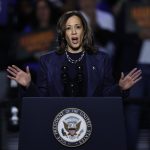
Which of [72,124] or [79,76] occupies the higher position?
[79,76]

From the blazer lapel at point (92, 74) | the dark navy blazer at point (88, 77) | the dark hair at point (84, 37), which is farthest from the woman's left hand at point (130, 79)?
the dark hair at point (84, 37)

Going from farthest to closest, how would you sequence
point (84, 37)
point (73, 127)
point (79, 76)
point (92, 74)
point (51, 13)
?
point (51, 13) < point (84, 37) < point (92, 74) < point (79, 76) < point (73, 127)

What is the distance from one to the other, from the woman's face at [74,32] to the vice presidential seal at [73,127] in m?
0.72

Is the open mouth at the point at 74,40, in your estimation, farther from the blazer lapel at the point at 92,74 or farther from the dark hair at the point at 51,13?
the dark hair at the point at 51,13

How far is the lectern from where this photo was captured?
4.47 metres

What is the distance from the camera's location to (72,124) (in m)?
4.47

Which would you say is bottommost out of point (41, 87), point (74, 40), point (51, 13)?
point (41, 87)

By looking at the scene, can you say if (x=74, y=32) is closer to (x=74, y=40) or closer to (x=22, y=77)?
(x=74, y=40)

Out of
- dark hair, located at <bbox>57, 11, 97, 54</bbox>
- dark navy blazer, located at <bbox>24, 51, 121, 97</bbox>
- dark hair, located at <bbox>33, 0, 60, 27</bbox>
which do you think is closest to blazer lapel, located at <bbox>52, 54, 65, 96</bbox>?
dark navy blazer, located at <bbox>24, 51, 121, 97</bbox>

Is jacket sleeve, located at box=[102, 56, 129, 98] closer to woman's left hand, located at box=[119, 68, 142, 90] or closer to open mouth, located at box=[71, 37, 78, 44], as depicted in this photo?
woman's left hand, located at box=[119, 68, 142, 90]

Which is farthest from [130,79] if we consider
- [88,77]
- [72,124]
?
[72,124]

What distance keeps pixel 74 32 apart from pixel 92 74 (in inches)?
13.4

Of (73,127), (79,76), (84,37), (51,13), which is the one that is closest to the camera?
(73,127)

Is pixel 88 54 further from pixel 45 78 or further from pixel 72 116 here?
pixel 72 116
